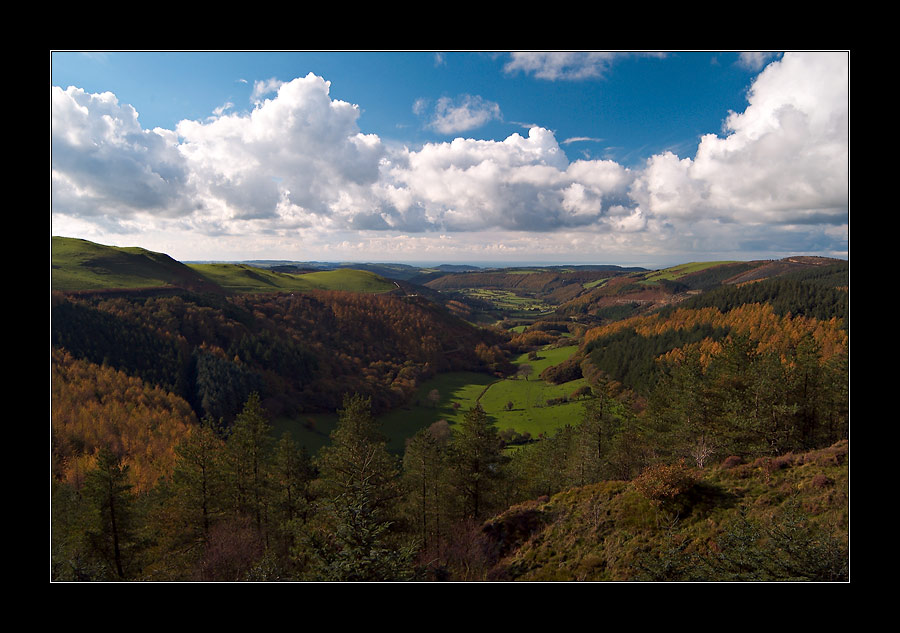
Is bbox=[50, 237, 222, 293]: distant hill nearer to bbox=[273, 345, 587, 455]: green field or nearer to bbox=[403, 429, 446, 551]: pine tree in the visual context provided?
bbox=[273, 345, 587, 455]: green field

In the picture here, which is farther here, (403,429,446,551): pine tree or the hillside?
(403,429,446,551): pine tree

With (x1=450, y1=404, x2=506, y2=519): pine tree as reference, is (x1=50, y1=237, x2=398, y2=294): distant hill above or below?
above

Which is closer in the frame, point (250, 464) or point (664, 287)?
point (250, 464)

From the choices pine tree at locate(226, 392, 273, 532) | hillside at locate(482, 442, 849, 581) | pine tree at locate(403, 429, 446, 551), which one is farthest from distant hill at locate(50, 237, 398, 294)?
hillside at locate(482, 442, 849, 581)

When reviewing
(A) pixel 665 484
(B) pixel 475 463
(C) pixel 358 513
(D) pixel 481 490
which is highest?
(C) pixel 358 513

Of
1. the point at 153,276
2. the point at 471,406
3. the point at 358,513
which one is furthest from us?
the point at 153,276

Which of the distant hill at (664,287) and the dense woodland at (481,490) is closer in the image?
the dense woodland at (481,490)

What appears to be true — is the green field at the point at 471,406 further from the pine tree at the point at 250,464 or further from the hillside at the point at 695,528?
the hillside at the point at 695,528

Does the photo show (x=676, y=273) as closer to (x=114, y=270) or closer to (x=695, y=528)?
(x=695, y=528)

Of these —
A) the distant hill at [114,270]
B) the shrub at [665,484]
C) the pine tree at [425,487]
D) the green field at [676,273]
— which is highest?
the green field at [676,273]

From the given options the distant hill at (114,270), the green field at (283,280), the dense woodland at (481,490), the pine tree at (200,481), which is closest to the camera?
the dense woodland at (481,490)

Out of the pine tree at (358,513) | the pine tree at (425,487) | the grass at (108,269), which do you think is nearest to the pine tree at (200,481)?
the pine tree at (358,513)

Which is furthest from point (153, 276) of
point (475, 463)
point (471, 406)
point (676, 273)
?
point (676, 273)
